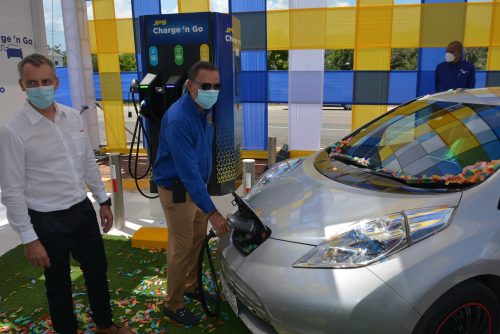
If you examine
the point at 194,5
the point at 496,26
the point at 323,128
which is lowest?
the point at 323,128

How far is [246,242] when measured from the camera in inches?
97.1

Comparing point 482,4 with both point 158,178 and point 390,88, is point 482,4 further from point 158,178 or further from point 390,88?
point 158,178

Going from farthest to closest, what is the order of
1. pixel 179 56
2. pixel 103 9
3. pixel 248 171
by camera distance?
pixel 103 9
pixel 179 56
pixel 248 171

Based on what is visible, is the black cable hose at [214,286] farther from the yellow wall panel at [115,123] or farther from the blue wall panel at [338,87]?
the yellow wall panel at [115,123]

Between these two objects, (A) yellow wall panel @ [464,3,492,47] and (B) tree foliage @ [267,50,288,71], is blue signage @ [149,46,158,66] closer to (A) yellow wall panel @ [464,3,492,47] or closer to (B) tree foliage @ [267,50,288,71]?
(B) tree foliage @ [267,50,288,71]

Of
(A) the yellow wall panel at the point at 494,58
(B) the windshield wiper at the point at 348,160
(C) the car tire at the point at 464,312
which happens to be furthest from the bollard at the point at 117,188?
(A) the yellow wall panel at the point at 494,58

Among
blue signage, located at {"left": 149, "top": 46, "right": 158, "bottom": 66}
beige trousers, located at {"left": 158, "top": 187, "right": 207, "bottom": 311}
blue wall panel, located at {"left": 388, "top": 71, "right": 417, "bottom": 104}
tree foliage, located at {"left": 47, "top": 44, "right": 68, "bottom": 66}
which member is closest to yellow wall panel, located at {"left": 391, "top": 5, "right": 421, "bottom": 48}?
blue wall panel, located at {"left": 388, "top": 71, "right": 417, "bottom": 104}

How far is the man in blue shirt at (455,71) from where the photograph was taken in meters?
6.02

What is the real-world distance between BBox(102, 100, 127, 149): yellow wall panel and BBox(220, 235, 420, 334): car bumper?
7.40 m

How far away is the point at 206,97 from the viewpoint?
2686 mm

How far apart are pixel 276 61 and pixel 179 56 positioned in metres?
3.64

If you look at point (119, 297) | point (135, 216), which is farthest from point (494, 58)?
point (119, 297)

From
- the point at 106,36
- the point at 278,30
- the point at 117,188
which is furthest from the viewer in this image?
the point at 106,36

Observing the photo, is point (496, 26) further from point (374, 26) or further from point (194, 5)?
point (194, 5)
